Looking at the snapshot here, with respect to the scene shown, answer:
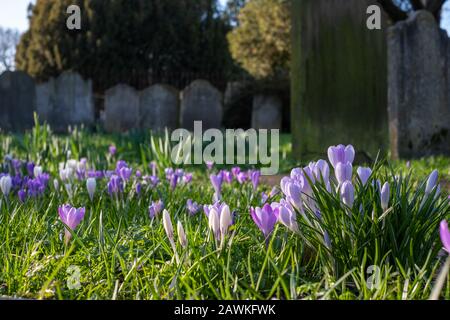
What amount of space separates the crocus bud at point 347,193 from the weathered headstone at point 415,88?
Answer: 18.2ft

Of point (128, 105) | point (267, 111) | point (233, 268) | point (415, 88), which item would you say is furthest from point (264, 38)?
point (233, 268)

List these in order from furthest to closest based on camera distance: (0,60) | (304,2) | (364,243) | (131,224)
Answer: (0,60)
(304,2)
(131,224)
(364,243)

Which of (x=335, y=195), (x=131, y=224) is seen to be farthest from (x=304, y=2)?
(x=335, y=195)

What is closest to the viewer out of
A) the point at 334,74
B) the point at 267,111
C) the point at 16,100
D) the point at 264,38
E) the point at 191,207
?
the point at 191,207

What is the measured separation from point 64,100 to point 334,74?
24.9 feet

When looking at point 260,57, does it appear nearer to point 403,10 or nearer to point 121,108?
point 121,108

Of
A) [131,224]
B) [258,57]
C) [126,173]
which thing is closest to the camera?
[131,224]

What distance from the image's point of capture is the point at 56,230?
189 centimetres

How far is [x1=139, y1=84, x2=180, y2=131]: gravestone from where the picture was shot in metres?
11.8

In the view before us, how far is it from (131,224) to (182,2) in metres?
23.3

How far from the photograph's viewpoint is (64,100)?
38.4 feet

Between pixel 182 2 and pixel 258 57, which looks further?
pixel 182 2

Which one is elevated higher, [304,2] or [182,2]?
[182,2]
